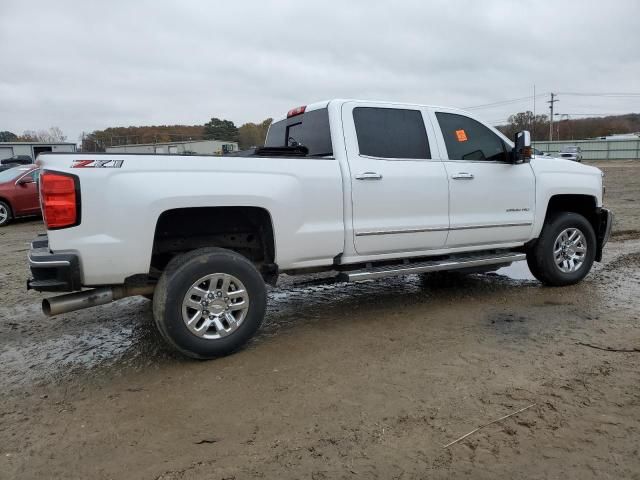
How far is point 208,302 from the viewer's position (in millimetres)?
3799

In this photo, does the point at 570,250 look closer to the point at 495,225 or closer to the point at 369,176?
the point at 495,225

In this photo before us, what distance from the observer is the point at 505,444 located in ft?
8.80

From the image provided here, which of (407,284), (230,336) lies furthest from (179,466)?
(407,284)

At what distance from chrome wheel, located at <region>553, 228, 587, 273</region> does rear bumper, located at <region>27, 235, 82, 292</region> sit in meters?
4.89

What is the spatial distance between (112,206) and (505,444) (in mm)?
2856

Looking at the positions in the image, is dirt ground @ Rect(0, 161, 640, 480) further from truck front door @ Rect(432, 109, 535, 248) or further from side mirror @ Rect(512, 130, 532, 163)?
side mirror @ Rect(512, 130, 532, 163)

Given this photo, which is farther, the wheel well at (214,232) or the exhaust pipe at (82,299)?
the wheel well at (214,232)

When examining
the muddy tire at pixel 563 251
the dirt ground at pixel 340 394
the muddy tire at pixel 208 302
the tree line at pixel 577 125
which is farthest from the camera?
the tree line at pixel 577 125

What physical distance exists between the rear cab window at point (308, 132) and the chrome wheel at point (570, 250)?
2.96m

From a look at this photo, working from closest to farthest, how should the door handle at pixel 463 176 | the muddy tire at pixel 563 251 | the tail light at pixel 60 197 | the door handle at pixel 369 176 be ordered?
the tail light at pixel 60 197 < the door handle at pixel 369 176 < the door handle at pixel 463 176 < the muddy tire at pixel 563 251

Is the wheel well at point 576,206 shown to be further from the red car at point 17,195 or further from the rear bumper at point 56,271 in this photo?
the red car at point 17,195

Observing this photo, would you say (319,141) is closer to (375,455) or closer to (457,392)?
(457,392)

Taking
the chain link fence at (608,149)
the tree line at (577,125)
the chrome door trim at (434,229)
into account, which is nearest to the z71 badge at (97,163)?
the chrome door trim at (434,229)

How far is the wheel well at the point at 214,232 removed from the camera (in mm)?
3990
